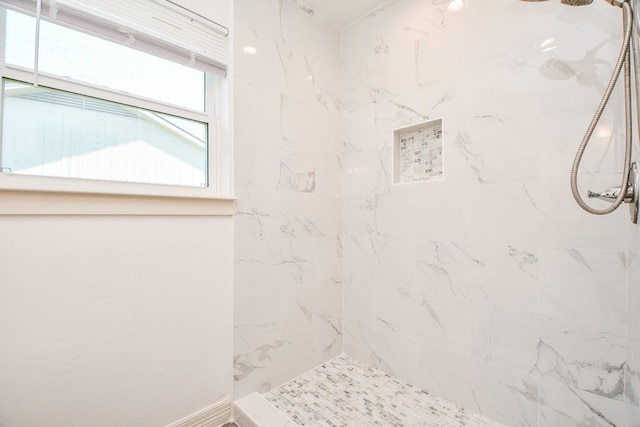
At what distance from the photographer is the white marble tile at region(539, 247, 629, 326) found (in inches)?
40.9

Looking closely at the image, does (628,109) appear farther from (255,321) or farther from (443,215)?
(255,321)

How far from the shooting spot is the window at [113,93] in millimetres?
1002

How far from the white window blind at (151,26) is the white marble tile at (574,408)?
2.02 metres

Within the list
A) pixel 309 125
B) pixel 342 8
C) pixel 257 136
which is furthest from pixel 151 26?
pixel 342 8

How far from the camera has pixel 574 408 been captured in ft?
3.65

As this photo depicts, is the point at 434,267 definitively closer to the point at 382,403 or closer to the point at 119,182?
the point at 382,403

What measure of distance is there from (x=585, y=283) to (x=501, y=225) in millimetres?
350

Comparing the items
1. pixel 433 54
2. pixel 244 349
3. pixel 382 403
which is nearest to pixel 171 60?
pixel 433 54

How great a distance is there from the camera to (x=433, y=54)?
4.94 feet

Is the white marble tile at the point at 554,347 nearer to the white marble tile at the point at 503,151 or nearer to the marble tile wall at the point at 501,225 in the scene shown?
the marble tile wall at the point at 501,225

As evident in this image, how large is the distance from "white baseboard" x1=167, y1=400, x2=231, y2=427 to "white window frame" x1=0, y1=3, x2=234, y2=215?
91 cm

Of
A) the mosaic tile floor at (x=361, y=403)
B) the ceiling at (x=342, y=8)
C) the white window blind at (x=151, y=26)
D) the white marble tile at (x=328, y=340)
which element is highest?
the ceiling at (x=342, y=8)

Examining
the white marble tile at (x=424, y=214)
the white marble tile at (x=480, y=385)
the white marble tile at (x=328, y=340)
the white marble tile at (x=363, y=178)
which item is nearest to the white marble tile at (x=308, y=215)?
the white marble tile at (x=363, y=178)

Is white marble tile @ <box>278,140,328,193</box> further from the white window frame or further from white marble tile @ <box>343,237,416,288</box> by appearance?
white marble tile @ <box>343,237,416,288</box>
